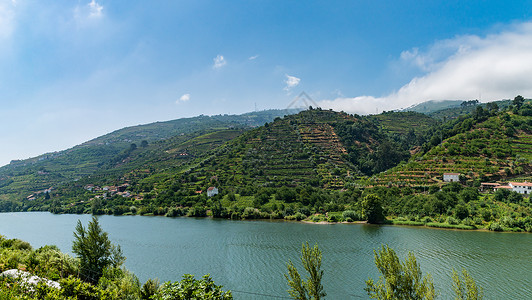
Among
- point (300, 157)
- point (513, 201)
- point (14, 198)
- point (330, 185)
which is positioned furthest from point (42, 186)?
point (513, 201)

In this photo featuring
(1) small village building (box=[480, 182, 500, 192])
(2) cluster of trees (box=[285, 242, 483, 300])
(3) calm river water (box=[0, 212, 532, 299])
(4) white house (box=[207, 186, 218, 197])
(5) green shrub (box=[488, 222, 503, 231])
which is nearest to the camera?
(2) cluster of trees (box=[285, 242, 483, 300])

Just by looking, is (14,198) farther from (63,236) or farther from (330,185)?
(330,185)

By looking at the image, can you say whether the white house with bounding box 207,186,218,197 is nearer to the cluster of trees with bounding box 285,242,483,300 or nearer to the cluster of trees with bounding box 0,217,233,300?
the cluster of trees with bounding box 0,217,233,300

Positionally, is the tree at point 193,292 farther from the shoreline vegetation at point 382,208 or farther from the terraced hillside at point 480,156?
the terraced hillside at point 480,156

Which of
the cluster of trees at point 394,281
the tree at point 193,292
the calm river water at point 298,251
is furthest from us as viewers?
the calm river water at point 298,251

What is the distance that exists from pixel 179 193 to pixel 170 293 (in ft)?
226

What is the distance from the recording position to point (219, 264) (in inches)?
1335

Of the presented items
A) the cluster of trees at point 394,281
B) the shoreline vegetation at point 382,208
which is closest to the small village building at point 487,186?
the shoreline vegetation at point 382,208

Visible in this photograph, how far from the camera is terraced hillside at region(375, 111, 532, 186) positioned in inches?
2514

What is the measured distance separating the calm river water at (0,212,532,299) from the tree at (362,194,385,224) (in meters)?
3.49

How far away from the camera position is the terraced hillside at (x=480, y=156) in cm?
6384

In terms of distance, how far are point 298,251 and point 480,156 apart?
6070 cm

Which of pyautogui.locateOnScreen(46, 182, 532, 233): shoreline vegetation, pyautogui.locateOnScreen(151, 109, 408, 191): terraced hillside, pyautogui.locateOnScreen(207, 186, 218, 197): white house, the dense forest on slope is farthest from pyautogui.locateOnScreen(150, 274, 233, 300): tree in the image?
pyautogui.locateOnScreen(207, 186, 218, 197): white house

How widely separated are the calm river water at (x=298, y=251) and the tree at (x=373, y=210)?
3.49 m
